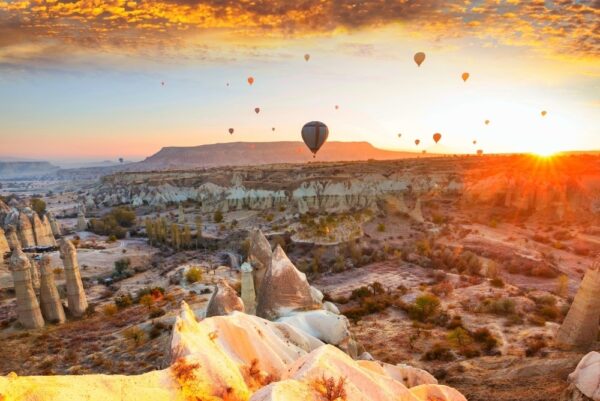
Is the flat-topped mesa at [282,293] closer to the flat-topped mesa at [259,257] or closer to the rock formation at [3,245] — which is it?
the flat-topped mesa at [259,257]

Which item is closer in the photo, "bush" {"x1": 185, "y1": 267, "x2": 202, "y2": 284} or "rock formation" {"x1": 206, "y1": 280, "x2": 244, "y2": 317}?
"rock formation" {"x1": 206, "y1": 280, "x2": 244, "y2": 317}

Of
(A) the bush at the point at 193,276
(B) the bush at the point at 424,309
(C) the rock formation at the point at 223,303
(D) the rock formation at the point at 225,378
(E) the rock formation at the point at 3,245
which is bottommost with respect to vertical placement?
(A) the bush at the point at 193,276

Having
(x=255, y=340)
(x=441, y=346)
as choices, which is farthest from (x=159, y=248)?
A: (x=255, y=340)

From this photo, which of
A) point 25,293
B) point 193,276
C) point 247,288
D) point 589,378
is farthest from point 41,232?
point 589,378

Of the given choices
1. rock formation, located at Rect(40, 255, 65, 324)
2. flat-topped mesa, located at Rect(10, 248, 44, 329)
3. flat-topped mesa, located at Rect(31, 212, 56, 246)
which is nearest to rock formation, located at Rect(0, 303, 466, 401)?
flat-topped mesa, located at Rect(10, 248, 44, 329)

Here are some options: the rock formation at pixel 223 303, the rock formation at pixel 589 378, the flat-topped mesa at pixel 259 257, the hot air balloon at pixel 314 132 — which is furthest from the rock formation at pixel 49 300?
the rock formation at pixel 589 378

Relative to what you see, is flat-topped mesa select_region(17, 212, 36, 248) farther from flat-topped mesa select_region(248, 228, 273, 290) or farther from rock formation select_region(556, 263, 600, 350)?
rock formation select_region(556, 263, 600, 350)
